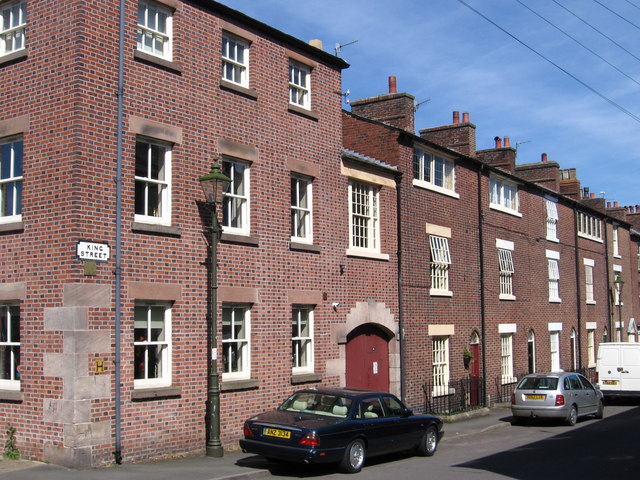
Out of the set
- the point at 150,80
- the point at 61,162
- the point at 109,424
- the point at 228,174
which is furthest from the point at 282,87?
the point at 109,424

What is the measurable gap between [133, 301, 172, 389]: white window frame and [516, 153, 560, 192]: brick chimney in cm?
2436

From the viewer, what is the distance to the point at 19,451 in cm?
1277

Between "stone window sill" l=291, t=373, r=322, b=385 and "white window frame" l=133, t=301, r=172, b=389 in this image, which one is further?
"stone window sill" l=291, t=373, r=322, b=385

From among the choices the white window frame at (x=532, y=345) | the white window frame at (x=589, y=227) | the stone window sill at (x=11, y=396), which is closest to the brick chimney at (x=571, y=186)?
the white window frame at (x=589, y=227)

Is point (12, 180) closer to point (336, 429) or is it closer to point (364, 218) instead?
point (336, 429)

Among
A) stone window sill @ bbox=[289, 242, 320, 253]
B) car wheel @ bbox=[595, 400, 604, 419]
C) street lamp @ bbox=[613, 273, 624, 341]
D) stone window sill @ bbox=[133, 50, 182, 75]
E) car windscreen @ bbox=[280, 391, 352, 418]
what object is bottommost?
car wheel @ bbox=[595, 400, 604, 419]

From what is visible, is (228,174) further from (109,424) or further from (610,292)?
(610,292)

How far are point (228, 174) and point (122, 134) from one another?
118 inches

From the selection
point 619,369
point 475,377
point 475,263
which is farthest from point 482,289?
point 619,369

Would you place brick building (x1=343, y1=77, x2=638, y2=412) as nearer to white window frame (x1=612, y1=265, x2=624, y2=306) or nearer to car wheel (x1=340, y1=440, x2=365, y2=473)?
white window frame (x1=612, y1=265, x2=624, y2=306)

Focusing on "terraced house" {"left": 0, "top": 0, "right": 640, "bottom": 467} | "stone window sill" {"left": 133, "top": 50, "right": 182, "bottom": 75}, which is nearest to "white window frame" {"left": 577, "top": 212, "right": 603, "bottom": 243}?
"terraced house" {"left": 0, "top": 0, "right": 640, "bottom": 467}

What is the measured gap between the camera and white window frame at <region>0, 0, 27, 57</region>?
13.9 metres

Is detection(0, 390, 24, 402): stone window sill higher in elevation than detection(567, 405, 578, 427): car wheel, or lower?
higher

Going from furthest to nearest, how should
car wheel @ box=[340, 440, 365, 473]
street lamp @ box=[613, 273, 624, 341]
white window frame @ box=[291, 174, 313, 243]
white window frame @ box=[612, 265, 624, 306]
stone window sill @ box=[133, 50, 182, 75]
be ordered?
white window frame @ box=[612, 265, 624, 306] < street lamp @ box=[613, 273, 624, 341] < white window frame @ box=[291, 174, 313, 243] < stone window sill @ box=[133, 50, 182, 75] < car wheel @ box=[340, 440, 365, 473]
